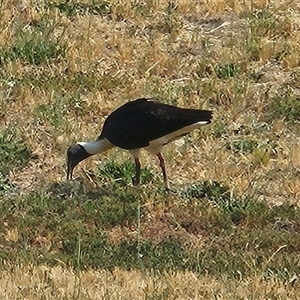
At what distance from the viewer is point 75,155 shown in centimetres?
948

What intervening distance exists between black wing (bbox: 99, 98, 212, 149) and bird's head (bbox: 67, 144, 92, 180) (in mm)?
463

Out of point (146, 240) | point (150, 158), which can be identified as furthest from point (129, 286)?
point (150, 158)

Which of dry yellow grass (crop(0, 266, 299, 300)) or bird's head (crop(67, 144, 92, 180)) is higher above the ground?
dry yellow grass (crop(0, 266, 299, 300))

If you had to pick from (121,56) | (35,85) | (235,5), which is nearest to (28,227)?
(35,85)

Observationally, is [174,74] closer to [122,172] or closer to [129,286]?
[122,172]

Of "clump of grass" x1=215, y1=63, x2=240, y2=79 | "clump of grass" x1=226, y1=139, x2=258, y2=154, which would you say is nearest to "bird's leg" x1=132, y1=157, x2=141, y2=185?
"clump of grass" x1=226, y1=139, x2=258, y2=154

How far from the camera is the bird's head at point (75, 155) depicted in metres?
9.47

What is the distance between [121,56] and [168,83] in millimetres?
941

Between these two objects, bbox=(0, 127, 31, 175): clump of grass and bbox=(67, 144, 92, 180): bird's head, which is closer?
bbox=(67, 144, 92, 180): bird's head

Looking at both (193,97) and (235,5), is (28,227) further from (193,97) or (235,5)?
(235,5)

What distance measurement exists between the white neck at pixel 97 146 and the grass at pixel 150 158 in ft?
0.80

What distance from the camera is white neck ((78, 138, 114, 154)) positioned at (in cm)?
934

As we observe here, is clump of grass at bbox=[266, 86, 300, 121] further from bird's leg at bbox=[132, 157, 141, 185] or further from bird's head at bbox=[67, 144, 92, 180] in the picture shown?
bird's head at bbox=[67, 144, 92, 180]

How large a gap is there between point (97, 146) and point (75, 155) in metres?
Result: 0.24
